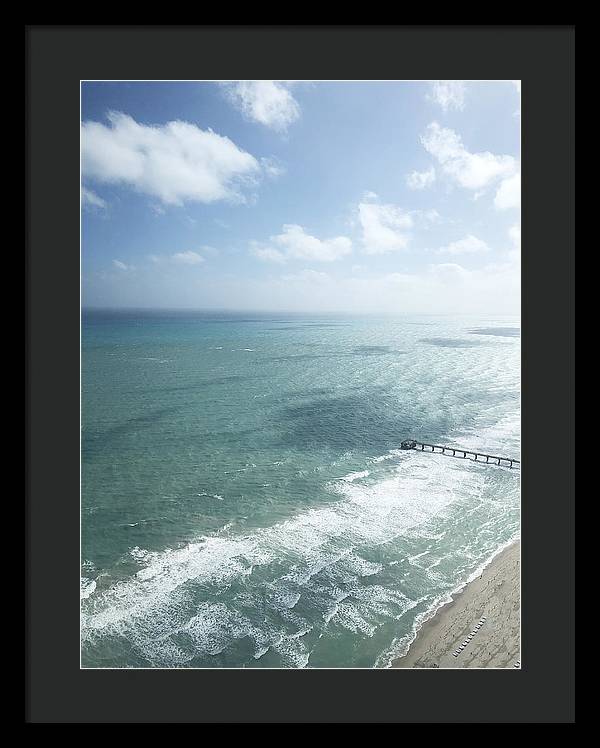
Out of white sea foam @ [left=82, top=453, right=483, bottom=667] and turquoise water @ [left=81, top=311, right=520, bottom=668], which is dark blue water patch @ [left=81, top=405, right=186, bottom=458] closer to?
turquoise water @ [left=81, top=311, right=520, bottom=668]

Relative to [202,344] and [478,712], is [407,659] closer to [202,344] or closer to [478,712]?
[478,712]

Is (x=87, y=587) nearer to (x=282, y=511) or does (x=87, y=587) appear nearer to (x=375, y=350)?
(x=282, y=511)

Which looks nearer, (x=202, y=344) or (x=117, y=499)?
(x=117, y=499)
